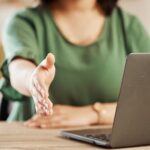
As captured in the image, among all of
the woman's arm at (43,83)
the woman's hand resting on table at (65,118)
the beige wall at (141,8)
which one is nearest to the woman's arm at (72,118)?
the woman's hand resting on table at (65,118)

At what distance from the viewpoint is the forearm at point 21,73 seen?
1.00 meters

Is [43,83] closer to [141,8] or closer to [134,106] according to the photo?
[134,106]

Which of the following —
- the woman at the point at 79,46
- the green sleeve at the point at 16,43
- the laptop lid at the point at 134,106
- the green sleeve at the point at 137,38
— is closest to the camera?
the laptop lid at the point at 134,106

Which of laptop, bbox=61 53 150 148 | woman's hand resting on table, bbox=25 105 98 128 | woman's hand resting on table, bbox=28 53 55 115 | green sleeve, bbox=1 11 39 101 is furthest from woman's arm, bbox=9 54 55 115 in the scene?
green sleeve, bbox=1 11 39 101

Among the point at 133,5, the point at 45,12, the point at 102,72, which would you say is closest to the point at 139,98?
the point at 102,72

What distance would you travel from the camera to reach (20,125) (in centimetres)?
115

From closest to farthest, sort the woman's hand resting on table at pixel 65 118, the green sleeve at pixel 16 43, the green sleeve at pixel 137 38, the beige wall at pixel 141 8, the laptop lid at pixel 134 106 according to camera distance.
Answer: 1. the laptop lid at pixel 134 106
2. the woman's hand resting on table at pixel 65 118
3. the green sleeve at pixel 16 43
4. the green sleeve at pixel 137 38
5. the beige wall at pixel 141 8

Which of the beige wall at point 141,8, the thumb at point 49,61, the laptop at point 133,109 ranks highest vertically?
the thumb at point 49,61

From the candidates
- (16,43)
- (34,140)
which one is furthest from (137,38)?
(34,140)

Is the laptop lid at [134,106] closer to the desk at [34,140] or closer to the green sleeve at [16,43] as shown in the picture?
the desk at [34,140]

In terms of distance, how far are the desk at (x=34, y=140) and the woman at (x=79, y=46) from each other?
234mm

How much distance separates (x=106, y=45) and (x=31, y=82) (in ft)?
2.25

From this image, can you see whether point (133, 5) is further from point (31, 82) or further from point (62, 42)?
point (31, 82)

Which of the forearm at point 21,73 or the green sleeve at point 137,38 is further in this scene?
the green sleeve at point 137,38
